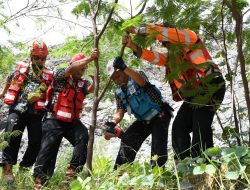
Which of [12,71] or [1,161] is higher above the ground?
[12,71]

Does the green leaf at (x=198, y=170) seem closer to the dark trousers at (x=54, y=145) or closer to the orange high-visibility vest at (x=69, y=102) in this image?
the dark trousers at (x=54, y=145)

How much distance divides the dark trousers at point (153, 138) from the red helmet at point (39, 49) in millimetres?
1526

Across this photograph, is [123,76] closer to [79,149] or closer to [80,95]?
[80,95]

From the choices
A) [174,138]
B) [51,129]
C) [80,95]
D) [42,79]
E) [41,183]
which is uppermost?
[42,79]

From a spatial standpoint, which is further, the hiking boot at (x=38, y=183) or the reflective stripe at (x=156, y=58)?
the hiking boot at (x=38, y=183)

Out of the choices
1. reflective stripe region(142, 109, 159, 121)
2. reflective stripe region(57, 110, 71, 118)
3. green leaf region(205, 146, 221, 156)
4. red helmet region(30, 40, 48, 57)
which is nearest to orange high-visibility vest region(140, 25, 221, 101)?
reflective stripe region(142, 109, 159, 121)

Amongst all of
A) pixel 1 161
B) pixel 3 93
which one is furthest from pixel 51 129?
pixel 3 93

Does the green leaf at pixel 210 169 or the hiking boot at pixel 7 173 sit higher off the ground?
the hiking boot at pixel 7 173

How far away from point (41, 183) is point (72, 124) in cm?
73

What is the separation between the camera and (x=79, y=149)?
422 cm

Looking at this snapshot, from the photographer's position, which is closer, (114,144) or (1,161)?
(1,161)

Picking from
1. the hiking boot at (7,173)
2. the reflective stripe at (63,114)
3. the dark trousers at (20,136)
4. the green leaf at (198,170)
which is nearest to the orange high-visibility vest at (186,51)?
the green leaf at (198,170)

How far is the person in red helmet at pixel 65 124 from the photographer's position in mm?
4203

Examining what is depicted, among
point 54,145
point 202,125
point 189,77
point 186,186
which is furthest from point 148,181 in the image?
point 54,145
